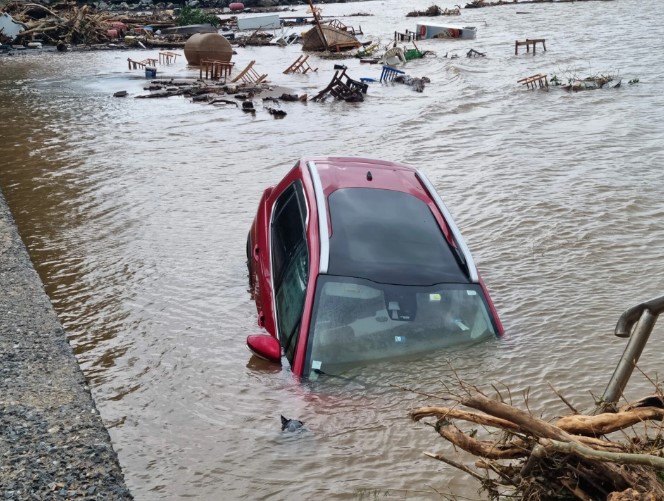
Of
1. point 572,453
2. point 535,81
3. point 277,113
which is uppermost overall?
point 572,453

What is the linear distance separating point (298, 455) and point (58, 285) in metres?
5.21

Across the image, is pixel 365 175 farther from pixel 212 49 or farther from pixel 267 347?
pixel 212 49

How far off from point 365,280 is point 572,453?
13.2 ft

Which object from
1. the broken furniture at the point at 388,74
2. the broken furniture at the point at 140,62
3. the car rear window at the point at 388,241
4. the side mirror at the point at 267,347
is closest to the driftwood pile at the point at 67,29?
the broken furniture at the point at 140,62

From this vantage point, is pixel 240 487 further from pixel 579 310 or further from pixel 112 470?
pixel 579 310

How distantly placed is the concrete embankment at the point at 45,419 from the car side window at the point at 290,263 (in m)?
1.76

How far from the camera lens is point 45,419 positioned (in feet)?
20.0

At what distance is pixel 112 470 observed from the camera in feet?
18.1

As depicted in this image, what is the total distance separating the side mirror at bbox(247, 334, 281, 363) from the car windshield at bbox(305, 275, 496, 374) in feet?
1.34

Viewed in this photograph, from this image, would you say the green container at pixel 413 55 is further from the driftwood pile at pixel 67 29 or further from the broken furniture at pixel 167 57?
the driftwood pile at pixel 67 29

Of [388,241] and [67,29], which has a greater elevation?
[67,29]

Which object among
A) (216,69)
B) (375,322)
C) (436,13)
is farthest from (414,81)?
(436,13)

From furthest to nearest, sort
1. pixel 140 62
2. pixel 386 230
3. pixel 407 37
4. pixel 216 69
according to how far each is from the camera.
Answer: pixel 407 37, pixel 140 62, pixel 216 69, pixel 386 230

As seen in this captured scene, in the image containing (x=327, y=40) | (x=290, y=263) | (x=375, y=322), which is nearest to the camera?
(x=375, y=322)
